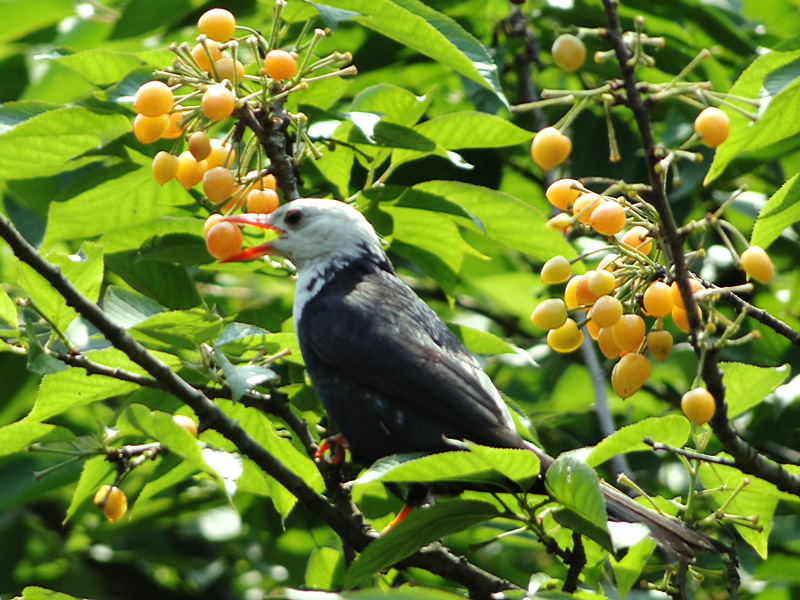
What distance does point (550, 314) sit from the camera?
8.77 feet

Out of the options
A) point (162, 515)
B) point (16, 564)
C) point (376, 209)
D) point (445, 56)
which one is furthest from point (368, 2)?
point (16, 564)

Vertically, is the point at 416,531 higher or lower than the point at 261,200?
lower

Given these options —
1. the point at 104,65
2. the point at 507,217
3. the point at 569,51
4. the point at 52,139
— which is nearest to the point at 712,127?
the point at 569,51

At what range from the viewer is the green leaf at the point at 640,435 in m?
2.35

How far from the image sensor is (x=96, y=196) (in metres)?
3.54

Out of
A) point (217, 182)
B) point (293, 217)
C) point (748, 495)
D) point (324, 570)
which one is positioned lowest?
point (324, 570)

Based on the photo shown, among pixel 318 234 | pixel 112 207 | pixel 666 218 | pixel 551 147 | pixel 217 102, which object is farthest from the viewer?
pixel 318 234

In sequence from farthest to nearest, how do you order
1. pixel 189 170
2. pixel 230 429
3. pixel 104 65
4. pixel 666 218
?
pixel 104 65 → pixel 189 170 → pixel 230 429 → pixel 666 218

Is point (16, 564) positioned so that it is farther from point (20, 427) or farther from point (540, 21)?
point (540, 21)

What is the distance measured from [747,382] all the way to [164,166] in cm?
188

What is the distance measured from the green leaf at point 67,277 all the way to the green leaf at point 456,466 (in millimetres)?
966

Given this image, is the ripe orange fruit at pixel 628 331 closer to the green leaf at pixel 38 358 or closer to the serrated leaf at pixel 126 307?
the serrated leaf at pixel 126 307

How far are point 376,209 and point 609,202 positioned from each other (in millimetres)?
1264

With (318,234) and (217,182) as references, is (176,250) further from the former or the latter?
(318,234)
